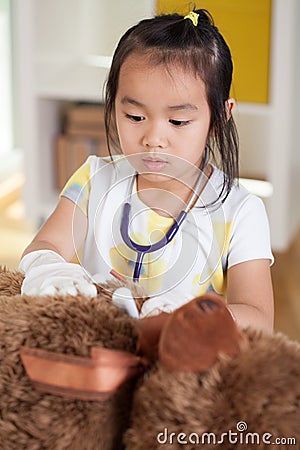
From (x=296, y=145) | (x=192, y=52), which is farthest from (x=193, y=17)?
(x=296, y=145)

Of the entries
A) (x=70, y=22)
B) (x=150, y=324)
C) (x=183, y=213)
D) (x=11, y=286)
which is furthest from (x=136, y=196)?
(x=70, y=22)

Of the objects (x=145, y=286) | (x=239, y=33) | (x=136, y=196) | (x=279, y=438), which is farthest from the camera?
(x=239, y=33)

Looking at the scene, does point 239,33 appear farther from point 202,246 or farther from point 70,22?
point 202,246

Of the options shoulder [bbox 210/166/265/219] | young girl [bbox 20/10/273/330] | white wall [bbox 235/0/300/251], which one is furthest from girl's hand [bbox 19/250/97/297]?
white wall [bbox 235/0/300/251]

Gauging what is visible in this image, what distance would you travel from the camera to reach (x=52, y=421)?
583mm

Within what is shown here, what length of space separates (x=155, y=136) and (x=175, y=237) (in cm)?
10

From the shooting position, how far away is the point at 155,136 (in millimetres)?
819

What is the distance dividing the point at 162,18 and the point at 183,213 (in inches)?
8.7

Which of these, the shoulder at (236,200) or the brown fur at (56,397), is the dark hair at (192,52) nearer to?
the shoulder at (236,200)

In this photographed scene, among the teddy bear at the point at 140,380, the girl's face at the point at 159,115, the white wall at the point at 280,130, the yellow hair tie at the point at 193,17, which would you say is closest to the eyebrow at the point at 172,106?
the girl's face at the point at 159,115

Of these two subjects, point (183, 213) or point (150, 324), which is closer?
point (150, 324)

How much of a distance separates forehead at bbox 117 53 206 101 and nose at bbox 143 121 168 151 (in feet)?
0.10

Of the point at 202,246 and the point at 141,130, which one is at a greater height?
the point at 141,130

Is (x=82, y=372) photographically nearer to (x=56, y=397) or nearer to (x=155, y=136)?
(x=56, y=397)
